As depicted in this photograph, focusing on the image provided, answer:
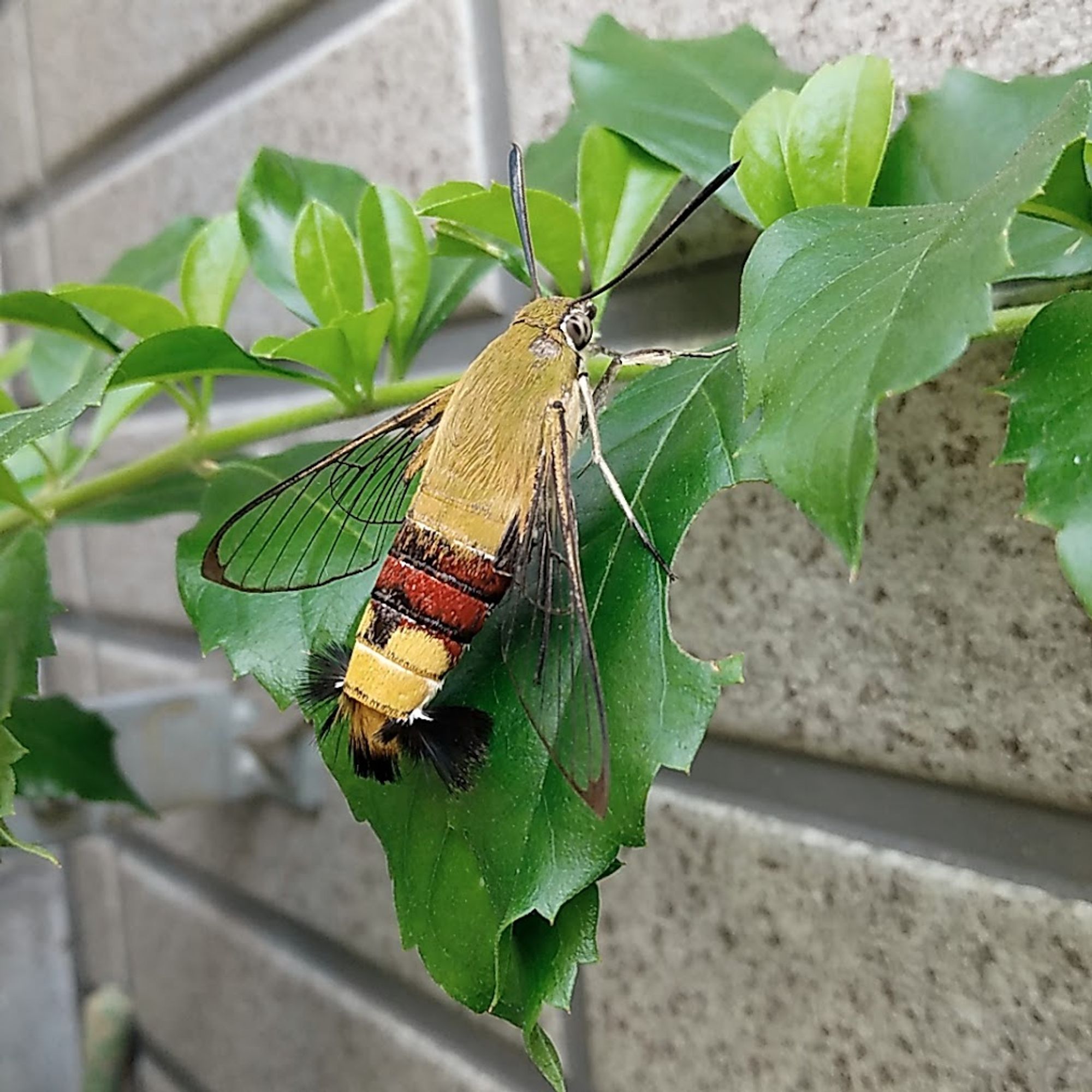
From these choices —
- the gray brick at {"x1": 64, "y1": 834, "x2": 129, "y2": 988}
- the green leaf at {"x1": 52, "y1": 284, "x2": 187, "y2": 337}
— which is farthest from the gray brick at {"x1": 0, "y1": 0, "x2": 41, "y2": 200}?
the green leaf at {"x1": 52, "y1": 284, "x2": 187, "y2": 337}

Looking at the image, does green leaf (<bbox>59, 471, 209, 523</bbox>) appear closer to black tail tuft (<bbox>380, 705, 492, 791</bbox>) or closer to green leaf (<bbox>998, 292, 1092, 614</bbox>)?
black tail tuft (<bbox>380, 705, 492, 791</bbox>)

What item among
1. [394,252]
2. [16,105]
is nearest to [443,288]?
[394,252]

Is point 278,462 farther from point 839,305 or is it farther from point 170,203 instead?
point 170,203

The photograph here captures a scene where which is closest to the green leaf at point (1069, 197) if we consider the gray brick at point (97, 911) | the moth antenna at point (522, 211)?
the moth antenna at point (522, 211)

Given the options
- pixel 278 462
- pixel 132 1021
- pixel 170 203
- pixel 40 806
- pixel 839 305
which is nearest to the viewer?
pixel 839 305

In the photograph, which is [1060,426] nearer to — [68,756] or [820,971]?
[820,971]

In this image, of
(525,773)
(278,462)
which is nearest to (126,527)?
(278,462)
